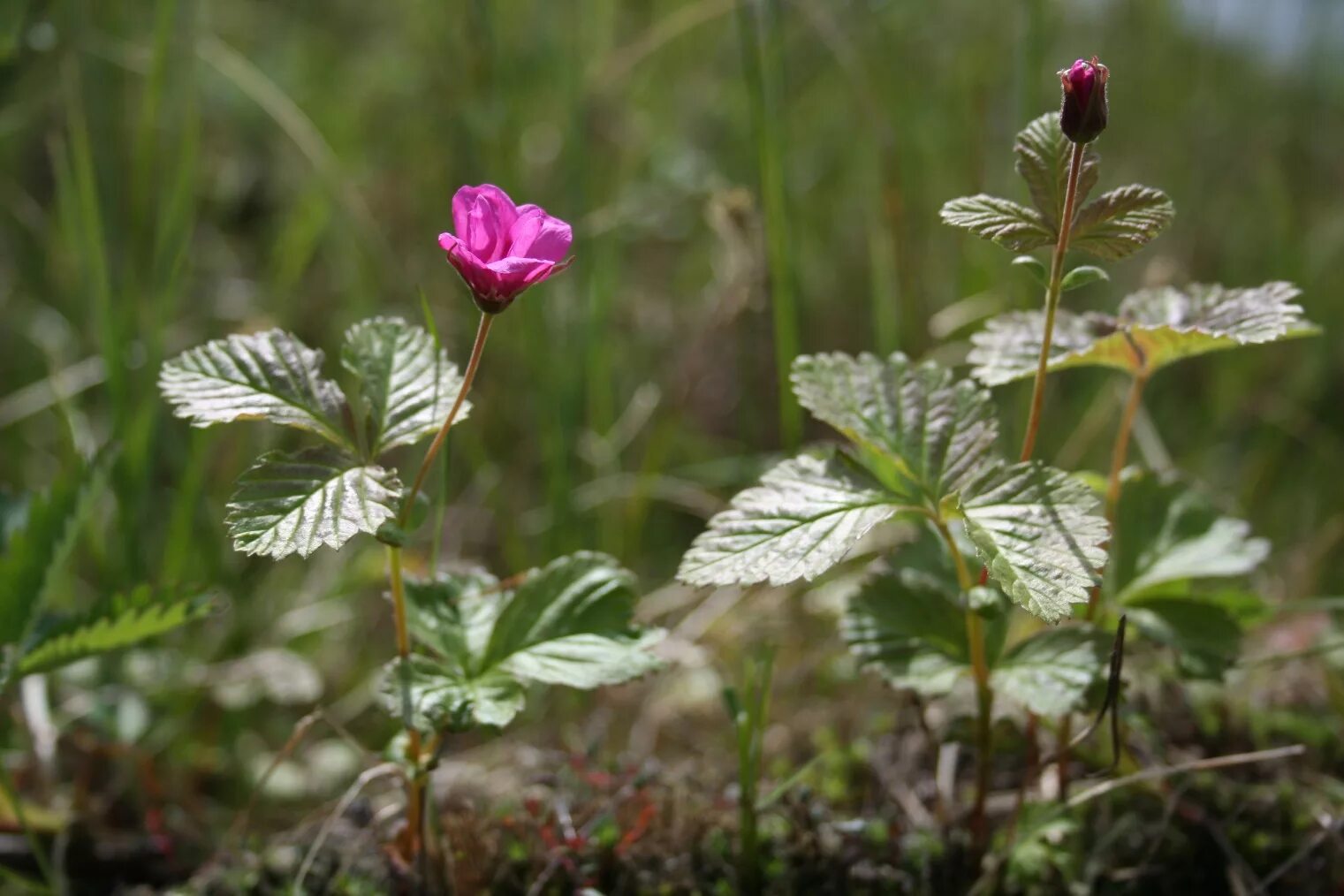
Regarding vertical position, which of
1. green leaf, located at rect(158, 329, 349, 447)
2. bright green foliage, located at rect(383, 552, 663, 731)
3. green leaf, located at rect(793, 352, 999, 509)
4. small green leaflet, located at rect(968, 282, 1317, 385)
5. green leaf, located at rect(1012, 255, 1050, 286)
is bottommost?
bright green foliage, located at rect(383, 552, 663, 731)

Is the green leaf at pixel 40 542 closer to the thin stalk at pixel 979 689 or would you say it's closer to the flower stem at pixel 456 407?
the flower stem at pixel 456 407

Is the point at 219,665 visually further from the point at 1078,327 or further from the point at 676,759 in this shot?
the point at 1078,327

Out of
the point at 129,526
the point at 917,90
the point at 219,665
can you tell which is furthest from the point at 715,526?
the point at 917,90

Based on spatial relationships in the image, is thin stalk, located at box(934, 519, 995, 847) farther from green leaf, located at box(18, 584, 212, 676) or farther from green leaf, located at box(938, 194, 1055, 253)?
green leaf, located at box(18, 584, 212, 676)

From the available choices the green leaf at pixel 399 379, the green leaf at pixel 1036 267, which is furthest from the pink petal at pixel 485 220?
the green leaf at pixel 1036 267

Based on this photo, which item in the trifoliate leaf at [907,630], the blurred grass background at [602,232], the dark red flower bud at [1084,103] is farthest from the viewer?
the blurred grass background at [602,232]

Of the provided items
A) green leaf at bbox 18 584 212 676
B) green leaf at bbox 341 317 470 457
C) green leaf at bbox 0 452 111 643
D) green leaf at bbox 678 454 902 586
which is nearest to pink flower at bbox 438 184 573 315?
green leaf at bbox 341 317 470 457
